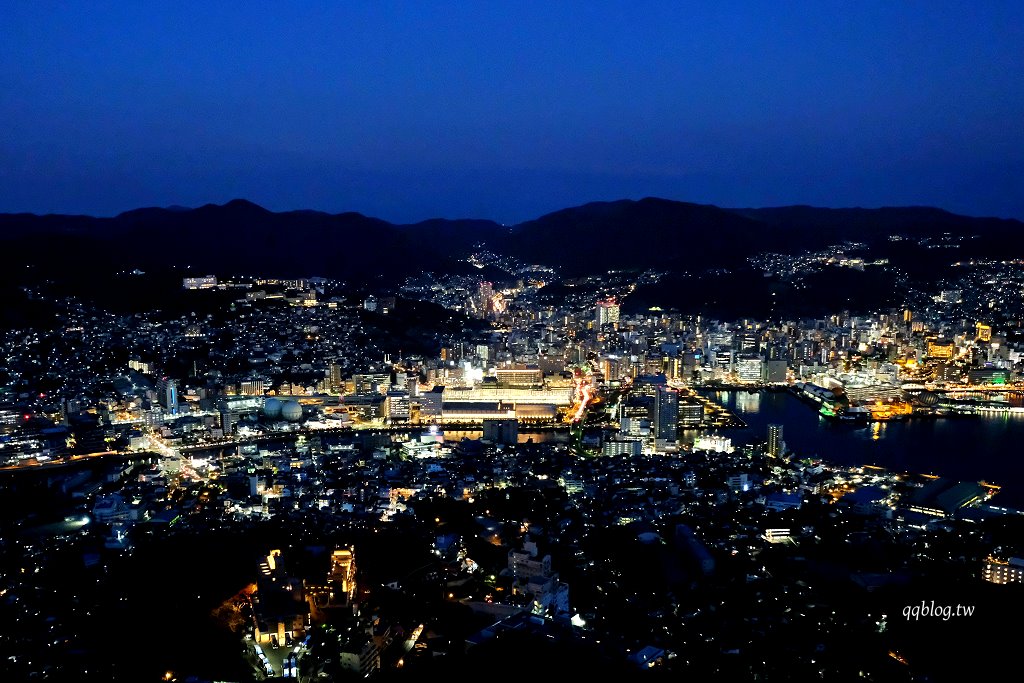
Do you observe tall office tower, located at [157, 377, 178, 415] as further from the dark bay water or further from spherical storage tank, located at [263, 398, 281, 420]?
the dark bay water

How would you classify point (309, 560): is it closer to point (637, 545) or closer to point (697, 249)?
point (637, 545)

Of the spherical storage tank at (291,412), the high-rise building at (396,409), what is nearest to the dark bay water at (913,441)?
the high-rise building at (396,409)

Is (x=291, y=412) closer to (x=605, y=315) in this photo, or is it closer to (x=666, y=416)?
(x=666, y=416)

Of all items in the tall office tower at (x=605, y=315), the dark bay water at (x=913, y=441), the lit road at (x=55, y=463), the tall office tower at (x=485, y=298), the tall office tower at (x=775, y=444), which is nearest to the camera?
the lit road at (x=55, y=463)

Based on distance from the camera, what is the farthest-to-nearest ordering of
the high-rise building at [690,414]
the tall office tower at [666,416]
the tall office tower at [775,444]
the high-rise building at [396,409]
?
the high-rise building at [396,409]
the high-rise building at [690,414]
the tall office tower at [666,416]
the tall office tower at [775,444]

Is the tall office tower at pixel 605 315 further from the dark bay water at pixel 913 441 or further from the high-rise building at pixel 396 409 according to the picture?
the high-rise building at pixel 396 409

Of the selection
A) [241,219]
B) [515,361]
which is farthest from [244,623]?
[241,219]

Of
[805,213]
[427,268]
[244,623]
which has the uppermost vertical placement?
[805,213]
